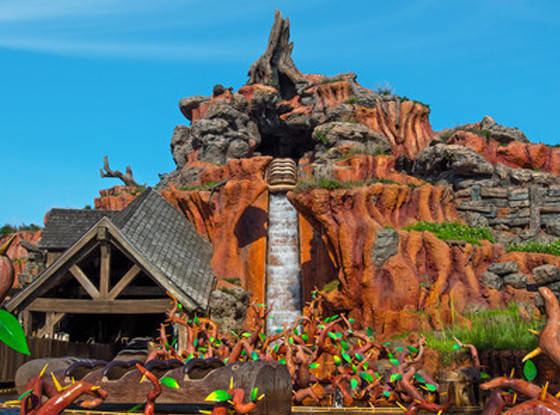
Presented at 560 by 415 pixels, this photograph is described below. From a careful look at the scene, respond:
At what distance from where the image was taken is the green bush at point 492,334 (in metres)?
11.2

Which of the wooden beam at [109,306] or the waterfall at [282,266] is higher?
the waterfall at [282,266]

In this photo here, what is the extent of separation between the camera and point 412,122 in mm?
30172

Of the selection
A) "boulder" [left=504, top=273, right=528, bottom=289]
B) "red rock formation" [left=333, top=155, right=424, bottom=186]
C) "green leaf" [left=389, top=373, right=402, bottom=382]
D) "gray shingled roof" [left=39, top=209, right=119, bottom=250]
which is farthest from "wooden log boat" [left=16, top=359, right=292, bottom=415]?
"red rock formation" [left=333, top=155, right=424, bottom=186]

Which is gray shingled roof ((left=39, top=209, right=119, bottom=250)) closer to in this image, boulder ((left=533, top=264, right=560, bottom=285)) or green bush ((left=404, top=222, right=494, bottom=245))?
green bush ((left=404, top=222, right=494, bottom=245))

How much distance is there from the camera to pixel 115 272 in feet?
69.6

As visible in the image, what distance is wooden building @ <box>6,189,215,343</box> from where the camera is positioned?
52.9ft

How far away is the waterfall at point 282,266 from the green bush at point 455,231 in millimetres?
5484

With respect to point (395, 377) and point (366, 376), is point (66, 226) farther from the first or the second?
point (395, 377)

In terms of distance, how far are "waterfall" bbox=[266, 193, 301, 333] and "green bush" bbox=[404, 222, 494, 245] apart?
548 cm

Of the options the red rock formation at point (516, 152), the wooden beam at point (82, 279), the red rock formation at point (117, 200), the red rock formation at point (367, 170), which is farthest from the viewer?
the red rock formation at point (117, 200)

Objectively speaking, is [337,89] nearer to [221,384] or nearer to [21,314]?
[21,314]

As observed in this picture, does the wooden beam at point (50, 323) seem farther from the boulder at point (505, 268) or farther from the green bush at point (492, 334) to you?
the boulder at point (505, 268)

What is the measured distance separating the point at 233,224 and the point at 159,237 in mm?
4109

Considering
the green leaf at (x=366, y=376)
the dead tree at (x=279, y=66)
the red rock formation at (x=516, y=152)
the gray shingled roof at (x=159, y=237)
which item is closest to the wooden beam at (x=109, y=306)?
the gray shingled roof at (x=159, y=237)
